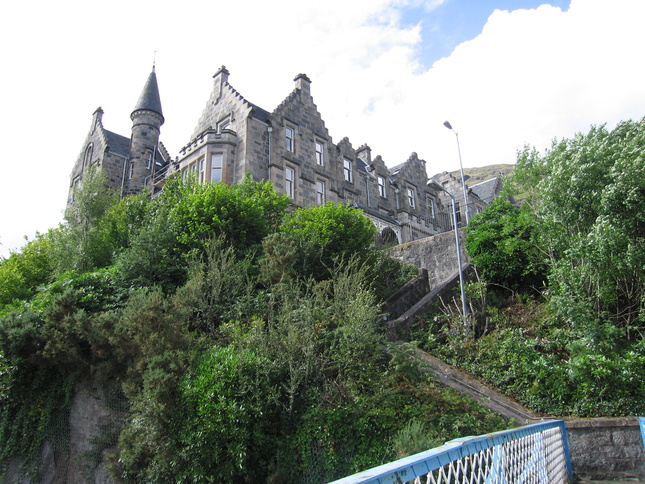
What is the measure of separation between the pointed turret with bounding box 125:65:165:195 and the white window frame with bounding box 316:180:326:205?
1147 centimetres

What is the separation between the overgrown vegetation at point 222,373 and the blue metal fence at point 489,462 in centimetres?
178

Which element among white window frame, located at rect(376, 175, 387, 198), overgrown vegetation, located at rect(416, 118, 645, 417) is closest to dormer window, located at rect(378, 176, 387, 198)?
white window frame, located at rect(376, 175, 387, 198)

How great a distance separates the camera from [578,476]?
333 inches

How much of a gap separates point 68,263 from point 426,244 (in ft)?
49.3

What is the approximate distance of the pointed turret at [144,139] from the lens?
3095 cm

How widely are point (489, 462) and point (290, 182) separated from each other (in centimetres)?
2258

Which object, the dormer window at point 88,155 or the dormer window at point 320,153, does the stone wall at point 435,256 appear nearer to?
the dormer window at point 320,153

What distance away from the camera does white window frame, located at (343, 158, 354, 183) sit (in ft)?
99.1

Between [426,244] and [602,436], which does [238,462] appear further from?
[426,244]

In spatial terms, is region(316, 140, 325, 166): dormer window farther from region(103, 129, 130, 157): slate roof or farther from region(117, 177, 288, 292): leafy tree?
region(103, 129, 130, 157): slate roof

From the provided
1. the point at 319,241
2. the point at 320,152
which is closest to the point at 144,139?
the point at 320,152

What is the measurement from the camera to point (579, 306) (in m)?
11.1

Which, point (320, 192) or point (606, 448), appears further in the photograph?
point (320, 192)

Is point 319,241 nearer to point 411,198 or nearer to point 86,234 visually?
point 86,234
